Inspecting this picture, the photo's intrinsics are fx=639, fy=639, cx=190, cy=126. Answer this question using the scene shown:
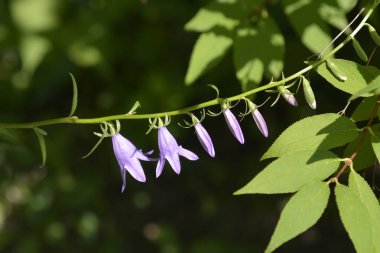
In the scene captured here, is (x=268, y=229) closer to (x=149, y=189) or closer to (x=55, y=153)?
(x=149, y=189)

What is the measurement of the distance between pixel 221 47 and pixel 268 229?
239 cm

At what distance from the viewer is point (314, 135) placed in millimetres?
2037

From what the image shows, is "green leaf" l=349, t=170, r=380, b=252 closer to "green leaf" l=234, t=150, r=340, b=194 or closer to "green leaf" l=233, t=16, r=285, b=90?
"green leaf" l=234, t=150, r=340, b=194

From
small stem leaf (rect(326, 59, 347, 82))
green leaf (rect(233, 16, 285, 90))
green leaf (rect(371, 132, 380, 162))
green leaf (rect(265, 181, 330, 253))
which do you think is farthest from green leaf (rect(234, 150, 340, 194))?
green leaf (rect(233, 16, 285, 90))

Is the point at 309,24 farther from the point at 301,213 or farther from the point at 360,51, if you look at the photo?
the point at 301,213

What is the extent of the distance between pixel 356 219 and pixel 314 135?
1.02ft

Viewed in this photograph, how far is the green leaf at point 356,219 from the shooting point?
1829 millimetres

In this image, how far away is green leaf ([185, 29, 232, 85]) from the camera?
266 centimetres

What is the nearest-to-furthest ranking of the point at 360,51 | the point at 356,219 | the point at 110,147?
the point at 356,219 → the point at 360,51 → the point at 110,147

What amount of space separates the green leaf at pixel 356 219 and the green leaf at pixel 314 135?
179mm

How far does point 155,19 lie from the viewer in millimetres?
4434

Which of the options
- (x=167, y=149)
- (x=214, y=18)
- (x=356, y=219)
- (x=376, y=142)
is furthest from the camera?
(x=214, y=18)

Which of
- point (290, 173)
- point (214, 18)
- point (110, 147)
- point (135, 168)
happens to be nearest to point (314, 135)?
point (290, 173)

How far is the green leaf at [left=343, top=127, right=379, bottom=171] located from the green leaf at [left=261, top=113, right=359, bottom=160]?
0.14 metres
